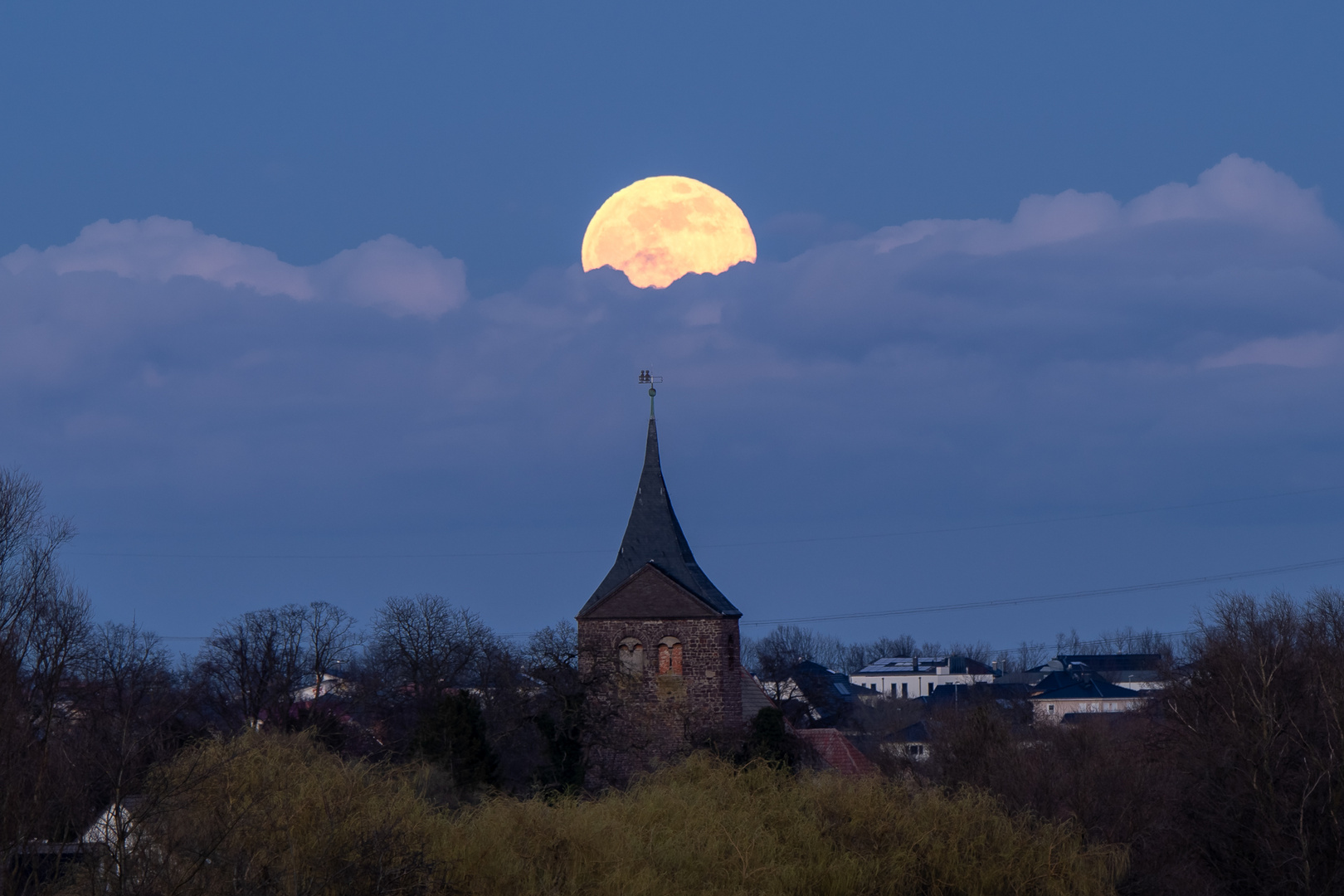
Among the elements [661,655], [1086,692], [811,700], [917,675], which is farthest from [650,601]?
[917,675]

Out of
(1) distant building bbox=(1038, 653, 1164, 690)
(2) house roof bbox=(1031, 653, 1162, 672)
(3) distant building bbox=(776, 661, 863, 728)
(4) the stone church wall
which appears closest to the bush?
(4) the stone church wall

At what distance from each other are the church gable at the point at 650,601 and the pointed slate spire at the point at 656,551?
181 mm

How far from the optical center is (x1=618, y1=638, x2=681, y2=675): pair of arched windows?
49.1 m

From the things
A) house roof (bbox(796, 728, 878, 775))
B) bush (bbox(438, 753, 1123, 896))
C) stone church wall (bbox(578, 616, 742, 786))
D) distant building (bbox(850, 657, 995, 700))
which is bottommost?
bush (bbox(438, 753, 1123, 896))

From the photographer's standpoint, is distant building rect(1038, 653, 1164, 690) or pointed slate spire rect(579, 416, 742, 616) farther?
distant building rect(1038, 653, 1164, 690)

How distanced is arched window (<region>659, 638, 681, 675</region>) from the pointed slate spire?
1.73m

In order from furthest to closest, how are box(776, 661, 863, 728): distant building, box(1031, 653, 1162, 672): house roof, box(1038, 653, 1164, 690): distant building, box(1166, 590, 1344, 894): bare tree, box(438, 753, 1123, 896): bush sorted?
box(1031, 653, 1162, 672): house roof < box(1038, 653, 1164, 690): distant building < box(776, 661, 863, 728): distant building < box(1166, 590, 1344, 894): bare tree < box(438, 753, 1123, 896): bush

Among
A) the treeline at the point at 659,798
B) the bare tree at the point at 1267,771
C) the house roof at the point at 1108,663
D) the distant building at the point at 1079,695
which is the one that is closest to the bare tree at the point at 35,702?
the treeline at the point at 659,798

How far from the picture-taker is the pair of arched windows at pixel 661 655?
49125 millimetres

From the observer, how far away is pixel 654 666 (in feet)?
161

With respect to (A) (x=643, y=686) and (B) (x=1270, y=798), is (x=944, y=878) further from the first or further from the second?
(A) (x=643, y=686)

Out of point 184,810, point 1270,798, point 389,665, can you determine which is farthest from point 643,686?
point 389,665

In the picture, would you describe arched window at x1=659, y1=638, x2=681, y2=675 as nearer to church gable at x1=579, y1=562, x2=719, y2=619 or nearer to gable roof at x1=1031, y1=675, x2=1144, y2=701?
church gable at x1=579, y1=562, x2=719, y2=619

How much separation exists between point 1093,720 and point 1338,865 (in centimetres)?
2131
